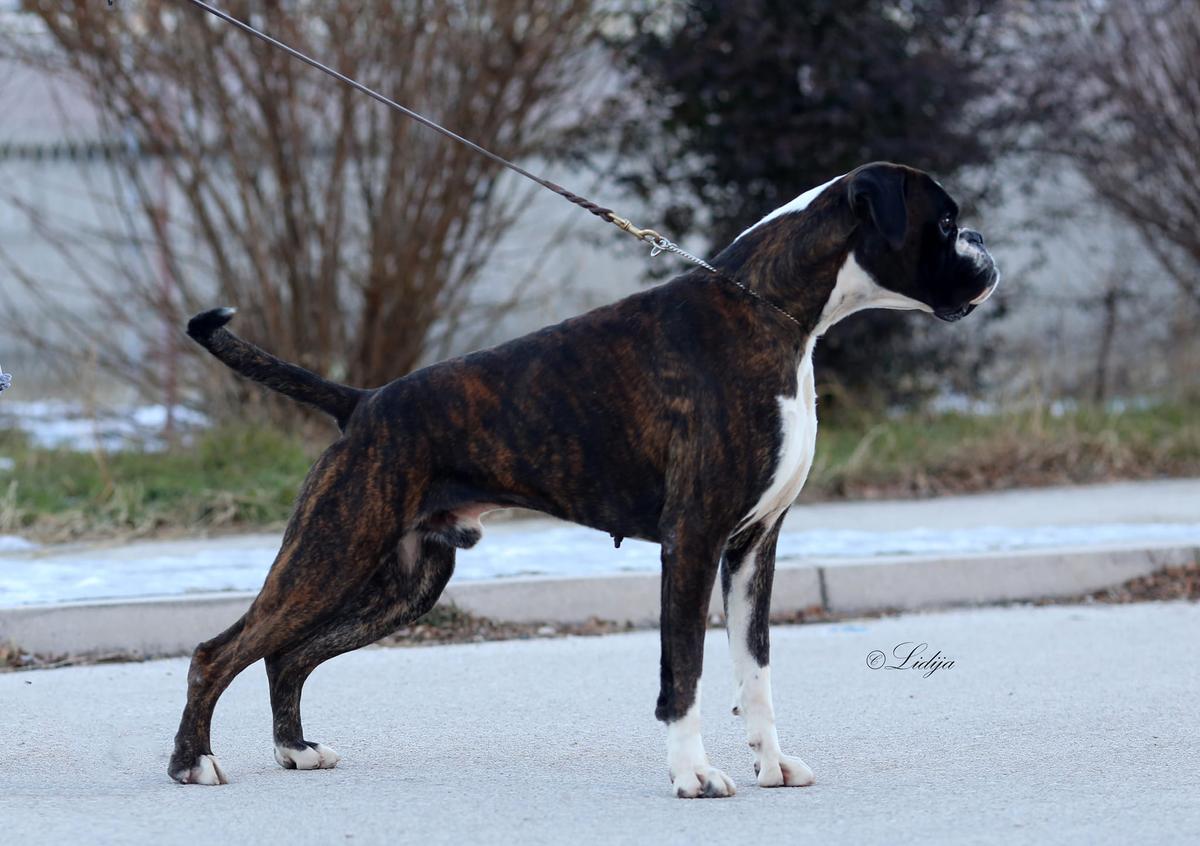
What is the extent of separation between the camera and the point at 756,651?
4.04 m

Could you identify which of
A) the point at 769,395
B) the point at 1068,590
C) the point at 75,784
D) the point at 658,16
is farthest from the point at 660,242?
the point at 658,16

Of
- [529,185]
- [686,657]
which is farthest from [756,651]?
[529,185]

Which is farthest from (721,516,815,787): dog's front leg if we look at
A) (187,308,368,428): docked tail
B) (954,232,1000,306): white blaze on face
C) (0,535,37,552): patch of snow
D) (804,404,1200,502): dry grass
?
(804,404,1200,502): dry grass

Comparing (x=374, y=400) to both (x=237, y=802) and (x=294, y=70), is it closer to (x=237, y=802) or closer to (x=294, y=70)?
(x=237, y=802)

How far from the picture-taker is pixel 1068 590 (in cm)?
706

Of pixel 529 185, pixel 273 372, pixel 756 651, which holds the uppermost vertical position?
pixel 529 185

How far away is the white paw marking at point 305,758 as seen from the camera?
14.2 feet

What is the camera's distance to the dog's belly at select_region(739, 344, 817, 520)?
3861mm

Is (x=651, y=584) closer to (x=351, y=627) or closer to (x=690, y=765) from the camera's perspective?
(x=351, y=627)

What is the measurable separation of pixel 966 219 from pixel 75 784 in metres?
8.51

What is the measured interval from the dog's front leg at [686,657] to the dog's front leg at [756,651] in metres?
0.20

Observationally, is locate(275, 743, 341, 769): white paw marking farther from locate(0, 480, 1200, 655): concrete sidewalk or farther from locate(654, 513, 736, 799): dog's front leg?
locate(0, 480, 1200, 655): concrete sidewalk

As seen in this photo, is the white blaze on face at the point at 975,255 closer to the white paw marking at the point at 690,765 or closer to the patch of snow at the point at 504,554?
the white paw marking at the point at 690,765

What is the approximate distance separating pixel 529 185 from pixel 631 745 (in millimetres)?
7973
